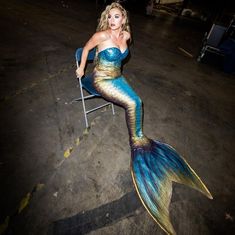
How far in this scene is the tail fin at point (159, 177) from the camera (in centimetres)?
232

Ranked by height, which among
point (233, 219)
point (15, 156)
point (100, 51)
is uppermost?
point (100, 51)

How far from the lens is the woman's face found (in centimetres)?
255

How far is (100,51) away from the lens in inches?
107

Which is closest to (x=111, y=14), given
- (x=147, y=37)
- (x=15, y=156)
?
(x=15, y=156)

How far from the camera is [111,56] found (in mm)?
2674

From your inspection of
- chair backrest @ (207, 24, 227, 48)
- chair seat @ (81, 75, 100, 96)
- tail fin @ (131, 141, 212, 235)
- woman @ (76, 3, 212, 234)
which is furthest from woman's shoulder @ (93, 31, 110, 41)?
chair backrest @ (207, 24, 227, 48)

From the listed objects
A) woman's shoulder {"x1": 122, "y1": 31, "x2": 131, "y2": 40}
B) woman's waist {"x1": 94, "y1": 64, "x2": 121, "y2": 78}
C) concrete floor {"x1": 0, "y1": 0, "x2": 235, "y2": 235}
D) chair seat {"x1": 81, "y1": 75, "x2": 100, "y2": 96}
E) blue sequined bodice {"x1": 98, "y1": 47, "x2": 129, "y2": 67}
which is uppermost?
woman's shoulder {"x1": 122, "y1": 31, "x2": 131, "y2": 40}

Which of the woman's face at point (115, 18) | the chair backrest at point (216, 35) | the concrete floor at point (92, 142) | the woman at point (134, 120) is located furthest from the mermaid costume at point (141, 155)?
the chair backrest at point (216, 35)

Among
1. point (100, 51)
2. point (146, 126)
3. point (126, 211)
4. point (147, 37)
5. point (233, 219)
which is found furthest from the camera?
point (147, 37)

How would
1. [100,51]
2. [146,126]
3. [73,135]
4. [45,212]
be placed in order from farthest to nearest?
[146,126], [73,135], [100,51], [45,212]

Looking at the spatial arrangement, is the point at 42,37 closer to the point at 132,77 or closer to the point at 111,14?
the point at 132,77

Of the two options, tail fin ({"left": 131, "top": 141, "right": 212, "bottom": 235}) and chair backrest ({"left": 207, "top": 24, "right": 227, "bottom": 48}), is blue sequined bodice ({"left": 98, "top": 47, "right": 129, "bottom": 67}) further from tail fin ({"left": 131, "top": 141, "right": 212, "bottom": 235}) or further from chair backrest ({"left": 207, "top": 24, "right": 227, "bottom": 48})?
chair backrest ({"left": 207, "top": 24, "right": 227, "bottom": 48})

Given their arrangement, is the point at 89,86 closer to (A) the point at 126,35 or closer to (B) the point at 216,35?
(A) the point at 126,35

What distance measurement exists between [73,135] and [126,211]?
1.43 meters
